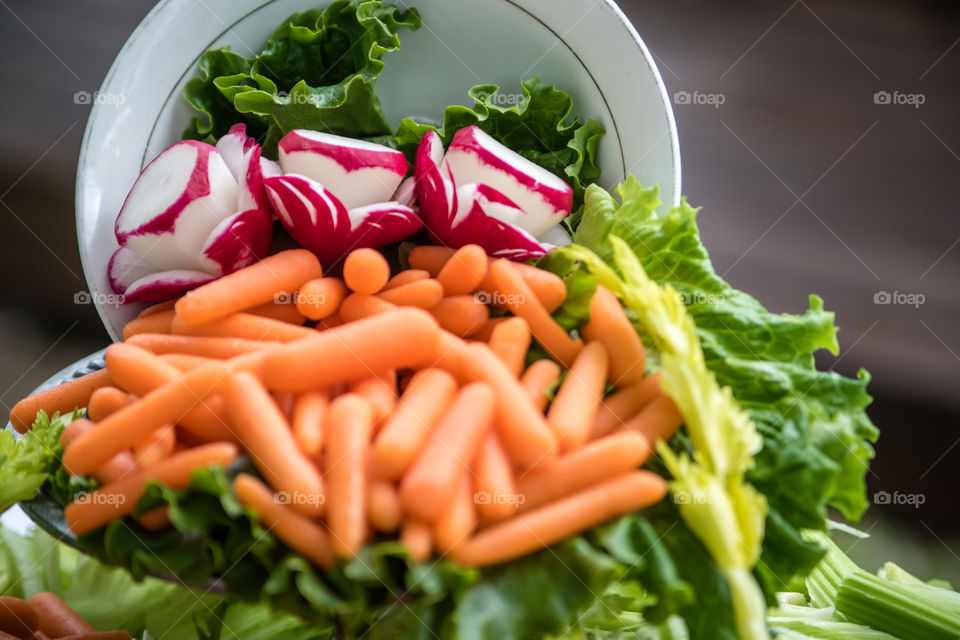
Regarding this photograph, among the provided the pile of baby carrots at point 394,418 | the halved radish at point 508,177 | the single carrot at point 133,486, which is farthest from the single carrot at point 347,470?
the halved radish at point 508,177

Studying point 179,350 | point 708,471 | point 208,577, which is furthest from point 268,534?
point 708,471

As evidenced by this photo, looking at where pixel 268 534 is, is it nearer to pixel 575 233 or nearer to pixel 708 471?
pixel 708 471

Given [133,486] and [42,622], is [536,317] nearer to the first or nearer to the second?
[133,486]

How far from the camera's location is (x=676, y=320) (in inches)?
30.4

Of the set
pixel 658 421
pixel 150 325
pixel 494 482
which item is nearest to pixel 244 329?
pixel 150 325

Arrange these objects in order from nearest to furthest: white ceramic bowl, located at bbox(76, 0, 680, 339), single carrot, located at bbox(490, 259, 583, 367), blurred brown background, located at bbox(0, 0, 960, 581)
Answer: single carrot, located at bbox(490, 259, 583, 367) → white ceramic bowl, located at bbox(76, 0, 680, 339) → blurred brown background, located at bbox(0, 0, 960, 581)

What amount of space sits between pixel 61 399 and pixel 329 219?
39cm

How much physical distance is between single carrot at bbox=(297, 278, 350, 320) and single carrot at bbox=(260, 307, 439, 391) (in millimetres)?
121

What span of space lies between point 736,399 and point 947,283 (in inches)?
38.7

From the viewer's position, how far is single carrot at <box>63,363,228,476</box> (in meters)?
0.74

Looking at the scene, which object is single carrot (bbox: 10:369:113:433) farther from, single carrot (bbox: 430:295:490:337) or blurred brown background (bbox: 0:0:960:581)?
blurred brown background (bbox: 0:0:960:581)

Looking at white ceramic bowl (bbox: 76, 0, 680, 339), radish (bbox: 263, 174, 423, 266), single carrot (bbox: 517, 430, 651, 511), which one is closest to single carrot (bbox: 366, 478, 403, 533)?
single carrot (bbox: 517, 430, 651, 511)

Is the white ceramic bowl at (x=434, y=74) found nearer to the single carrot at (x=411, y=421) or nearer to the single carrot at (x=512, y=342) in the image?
the single carrot at (x=512, y=342)

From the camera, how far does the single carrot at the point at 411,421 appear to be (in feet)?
2.23
